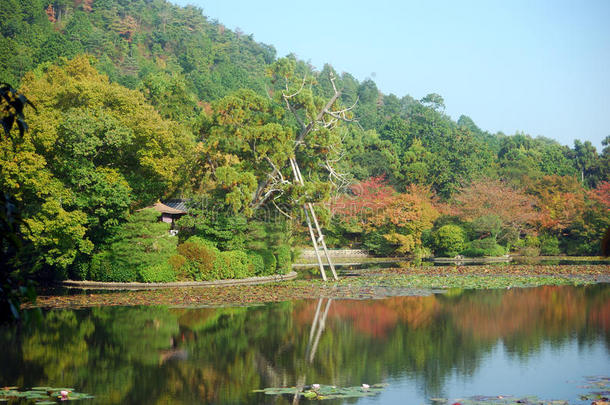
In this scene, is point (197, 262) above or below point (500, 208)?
below

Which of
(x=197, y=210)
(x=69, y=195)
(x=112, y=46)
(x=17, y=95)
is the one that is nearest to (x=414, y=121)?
(x=112, y=46)

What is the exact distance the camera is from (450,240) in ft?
119

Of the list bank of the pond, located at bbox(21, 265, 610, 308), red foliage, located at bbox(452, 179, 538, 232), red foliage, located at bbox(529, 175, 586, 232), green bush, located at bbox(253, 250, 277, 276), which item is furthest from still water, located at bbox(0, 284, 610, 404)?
red foliage, located at bbox(529, 175, 586, 232)

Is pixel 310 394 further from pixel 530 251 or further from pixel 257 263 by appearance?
pixel 530 251

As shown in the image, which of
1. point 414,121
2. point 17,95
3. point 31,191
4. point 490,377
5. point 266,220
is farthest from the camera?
point 414,121

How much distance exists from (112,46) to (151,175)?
48.0 metres

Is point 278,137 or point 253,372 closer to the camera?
point 253,372

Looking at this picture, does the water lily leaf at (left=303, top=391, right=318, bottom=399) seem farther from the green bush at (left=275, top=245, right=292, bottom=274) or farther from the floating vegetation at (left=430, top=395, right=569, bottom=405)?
the green bush at (left=275, top=245, right=292, bottom=274)

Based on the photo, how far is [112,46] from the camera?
69.3 meters

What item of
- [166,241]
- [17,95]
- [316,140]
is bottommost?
[166,241]

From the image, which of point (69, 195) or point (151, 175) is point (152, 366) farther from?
point (151, 175)

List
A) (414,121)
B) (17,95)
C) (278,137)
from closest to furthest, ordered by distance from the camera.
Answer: (17,95) → (278,137) → (414,121)

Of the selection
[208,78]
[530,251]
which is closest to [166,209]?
[530,251]

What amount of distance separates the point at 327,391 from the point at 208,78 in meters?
57.8
